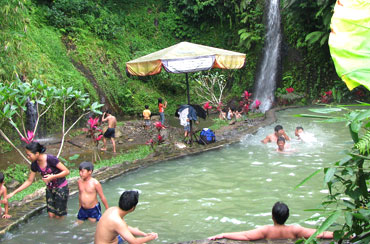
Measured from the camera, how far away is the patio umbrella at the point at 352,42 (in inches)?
50.7

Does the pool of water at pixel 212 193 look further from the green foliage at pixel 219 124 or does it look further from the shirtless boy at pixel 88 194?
the green foliage at pixel 219 124

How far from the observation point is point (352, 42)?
4.41 feet

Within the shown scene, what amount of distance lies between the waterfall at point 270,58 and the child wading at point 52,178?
52.2 ft

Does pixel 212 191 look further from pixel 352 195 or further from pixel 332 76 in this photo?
pixel 332 76

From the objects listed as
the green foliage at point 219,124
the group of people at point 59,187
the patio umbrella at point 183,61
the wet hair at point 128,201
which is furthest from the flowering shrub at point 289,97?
the wet hair at point 128,201

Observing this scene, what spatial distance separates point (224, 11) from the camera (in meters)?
23.1

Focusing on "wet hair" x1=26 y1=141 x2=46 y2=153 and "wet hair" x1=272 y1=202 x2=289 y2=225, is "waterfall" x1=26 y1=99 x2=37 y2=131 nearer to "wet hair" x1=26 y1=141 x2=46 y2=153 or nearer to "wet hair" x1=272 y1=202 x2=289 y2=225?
"wet hair" x1=26 y1=141 x2=46 y2=153

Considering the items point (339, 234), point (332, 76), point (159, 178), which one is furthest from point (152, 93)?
point (339, 234)

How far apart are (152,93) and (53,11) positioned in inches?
258

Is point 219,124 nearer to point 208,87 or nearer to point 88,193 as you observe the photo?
point 208,87

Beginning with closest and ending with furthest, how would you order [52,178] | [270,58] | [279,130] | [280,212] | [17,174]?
[280,212], [52,178], [17,174], [279,130], [270,58]

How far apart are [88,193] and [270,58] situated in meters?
17.6

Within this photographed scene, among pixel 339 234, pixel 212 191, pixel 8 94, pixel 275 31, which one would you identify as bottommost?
pixel 212 191

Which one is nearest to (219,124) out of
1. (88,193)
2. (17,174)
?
(17,174)
